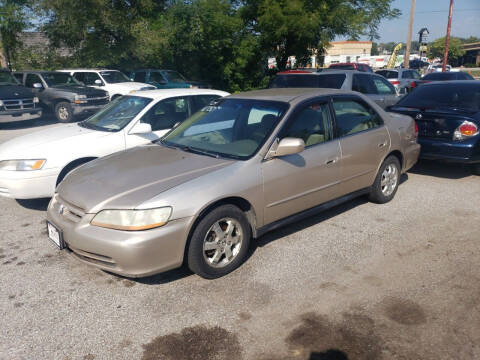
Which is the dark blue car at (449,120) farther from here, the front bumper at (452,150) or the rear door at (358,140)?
the rear door at (358,140)

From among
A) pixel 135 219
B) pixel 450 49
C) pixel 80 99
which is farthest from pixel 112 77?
pixel 450 49

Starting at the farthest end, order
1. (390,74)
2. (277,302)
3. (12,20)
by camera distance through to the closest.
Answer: (390,74), (12,20), (277,302)

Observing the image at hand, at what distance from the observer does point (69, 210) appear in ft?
12.3

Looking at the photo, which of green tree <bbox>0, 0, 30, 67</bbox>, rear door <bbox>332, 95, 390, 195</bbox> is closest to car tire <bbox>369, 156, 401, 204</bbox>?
rear door <bbox>332, 95, 390, 195</bbox>

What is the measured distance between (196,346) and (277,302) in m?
0.81

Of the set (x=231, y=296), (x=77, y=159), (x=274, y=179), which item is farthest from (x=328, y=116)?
(x=77, y=159)

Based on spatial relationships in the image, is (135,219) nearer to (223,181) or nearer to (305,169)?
(223,181)

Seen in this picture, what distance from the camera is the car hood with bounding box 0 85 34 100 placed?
13066mm

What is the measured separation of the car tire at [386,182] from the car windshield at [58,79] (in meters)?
12.7

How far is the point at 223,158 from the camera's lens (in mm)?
4125

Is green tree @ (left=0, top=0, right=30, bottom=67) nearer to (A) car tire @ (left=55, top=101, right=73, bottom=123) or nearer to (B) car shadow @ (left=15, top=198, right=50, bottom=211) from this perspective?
(A) car tire @ (left=55, top=101, right=73, bottom=123)

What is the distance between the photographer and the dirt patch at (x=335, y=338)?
2.88 m

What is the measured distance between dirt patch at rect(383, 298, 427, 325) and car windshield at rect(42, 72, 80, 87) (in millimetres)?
14284

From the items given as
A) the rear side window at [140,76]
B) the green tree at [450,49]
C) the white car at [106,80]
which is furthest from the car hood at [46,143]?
the green tree at [450,49]
